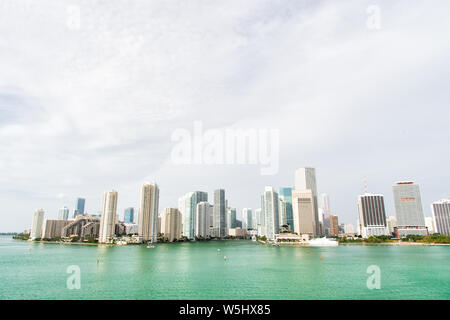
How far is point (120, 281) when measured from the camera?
3753 cm

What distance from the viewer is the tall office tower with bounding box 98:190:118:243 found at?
143m

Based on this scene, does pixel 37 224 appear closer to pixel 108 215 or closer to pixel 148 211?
pixel 108 215

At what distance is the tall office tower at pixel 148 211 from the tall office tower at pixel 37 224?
290 ft

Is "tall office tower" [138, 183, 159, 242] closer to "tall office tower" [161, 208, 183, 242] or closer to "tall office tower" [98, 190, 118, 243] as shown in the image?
"tall office tower" [98, 190, 118, 243]

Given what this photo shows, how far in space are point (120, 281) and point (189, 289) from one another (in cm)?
1248

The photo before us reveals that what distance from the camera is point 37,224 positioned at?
614ft

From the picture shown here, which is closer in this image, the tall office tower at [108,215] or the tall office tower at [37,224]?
the tall office tower at [108,215]

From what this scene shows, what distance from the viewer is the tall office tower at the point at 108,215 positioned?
143 m

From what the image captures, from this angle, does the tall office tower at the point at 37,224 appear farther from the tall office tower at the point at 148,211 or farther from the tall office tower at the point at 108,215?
the tall office tower at the point at 148,211

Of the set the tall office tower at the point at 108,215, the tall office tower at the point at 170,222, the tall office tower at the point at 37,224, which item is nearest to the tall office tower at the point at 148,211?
the tall office tower at the point at 108,215

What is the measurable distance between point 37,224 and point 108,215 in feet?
278

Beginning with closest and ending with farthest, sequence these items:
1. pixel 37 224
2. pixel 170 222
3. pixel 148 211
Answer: pixel 148 211 → pixel 170 222 → pixel 37 224

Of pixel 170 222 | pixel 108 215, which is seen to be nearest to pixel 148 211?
pixel 108 215
